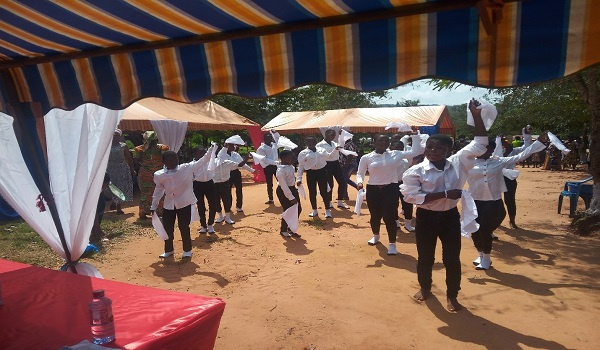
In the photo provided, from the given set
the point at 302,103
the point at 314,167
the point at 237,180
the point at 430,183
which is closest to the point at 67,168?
the point at 430,183

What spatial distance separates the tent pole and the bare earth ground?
74.5 inches

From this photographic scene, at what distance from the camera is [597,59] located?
181 centimetres

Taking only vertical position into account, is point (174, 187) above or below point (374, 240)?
above

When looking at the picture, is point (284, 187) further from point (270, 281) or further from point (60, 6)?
point (60, 6)

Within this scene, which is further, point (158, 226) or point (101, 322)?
point (158, 226)

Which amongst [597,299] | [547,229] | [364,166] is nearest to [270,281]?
[364,166]

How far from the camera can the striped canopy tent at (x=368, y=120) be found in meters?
20.3

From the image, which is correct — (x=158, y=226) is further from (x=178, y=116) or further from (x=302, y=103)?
(x=302, y=103)

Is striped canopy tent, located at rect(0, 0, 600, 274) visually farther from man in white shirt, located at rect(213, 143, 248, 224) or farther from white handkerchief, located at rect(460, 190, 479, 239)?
man in white shirt, located at rect(213, 143, 248, 224)

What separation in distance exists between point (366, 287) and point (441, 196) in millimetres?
1770

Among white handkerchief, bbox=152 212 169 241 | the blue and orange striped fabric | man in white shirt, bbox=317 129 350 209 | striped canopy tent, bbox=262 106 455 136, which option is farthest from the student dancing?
striped canopy tent, bbox=262 106 455 136

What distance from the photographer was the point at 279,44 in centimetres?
245

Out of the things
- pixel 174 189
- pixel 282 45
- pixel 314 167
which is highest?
pixel 282 45

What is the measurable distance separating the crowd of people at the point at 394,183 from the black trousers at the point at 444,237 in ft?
0.03
